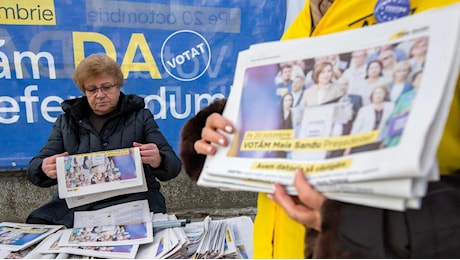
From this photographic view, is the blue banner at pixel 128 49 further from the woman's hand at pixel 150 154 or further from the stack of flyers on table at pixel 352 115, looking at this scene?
the stack of flyers on table at pixel 352 115

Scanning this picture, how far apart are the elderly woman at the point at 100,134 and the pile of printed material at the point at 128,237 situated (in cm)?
10

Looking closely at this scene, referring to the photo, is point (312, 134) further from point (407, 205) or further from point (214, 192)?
point (214, 192)

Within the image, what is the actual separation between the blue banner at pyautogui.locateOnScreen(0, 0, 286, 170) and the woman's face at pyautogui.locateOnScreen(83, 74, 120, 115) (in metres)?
0.76

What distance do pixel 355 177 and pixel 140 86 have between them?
6.53ft

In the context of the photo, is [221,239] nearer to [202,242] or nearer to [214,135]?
[202,242]

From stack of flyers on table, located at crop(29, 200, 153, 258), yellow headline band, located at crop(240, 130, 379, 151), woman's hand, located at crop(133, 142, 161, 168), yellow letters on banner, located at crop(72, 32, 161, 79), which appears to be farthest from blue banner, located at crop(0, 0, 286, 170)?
yellow headline band, located at crop(240, 130, 379, 151)

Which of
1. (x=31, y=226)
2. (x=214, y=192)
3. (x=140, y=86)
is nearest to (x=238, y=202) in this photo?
(x=214, y=192)

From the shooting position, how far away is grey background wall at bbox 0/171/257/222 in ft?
7.64

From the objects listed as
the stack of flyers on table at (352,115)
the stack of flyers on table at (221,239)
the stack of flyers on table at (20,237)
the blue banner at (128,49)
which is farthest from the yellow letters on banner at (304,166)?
the blue banner at (128,49)

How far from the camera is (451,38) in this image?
1.39ft

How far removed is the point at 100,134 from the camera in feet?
4.71

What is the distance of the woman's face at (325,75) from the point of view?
53 cm

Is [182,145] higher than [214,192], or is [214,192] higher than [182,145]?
[182,145]

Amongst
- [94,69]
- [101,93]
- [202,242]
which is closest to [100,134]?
[101,93]
